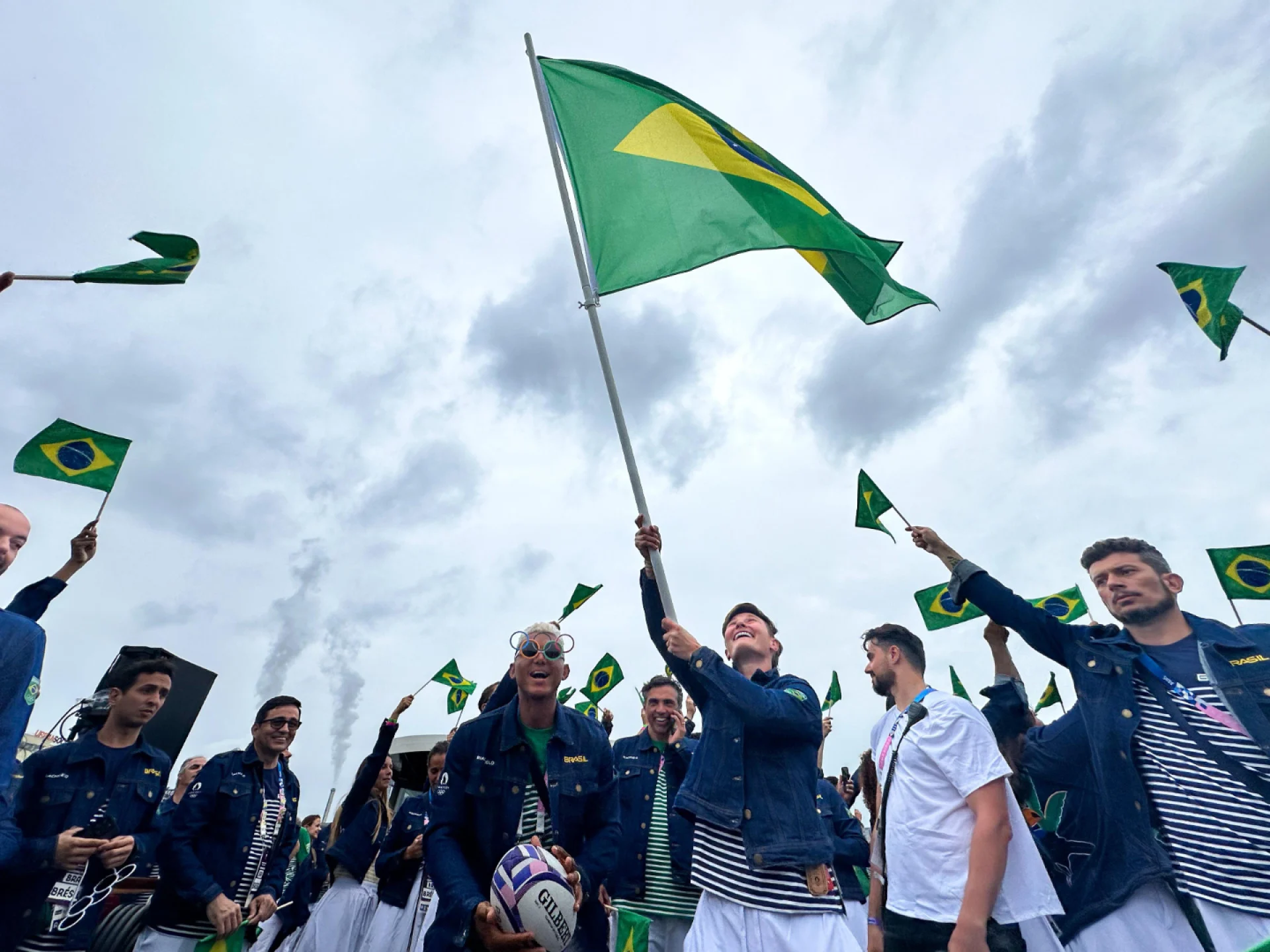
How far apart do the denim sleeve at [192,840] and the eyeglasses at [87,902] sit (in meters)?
0.42

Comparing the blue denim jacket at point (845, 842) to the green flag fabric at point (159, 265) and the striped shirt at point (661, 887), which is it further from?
the green flag fabric at point (159, 265)

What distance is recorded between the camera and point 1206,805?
381 centimetres

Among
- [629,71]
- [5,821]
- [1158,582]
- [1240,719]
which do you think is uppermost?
[629,71]

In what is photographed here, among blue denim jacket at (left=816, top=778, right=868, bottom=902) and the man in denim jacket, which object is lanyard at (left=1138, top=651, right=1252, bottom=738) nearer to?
the man in denim jacket

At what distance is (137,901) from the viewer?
22.6ft

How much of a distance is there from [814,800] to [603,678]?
411 inches

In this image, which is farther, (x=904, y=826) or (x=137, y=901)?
(x=137, y=901)

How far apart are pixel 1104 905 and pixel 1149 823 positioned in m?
0.51

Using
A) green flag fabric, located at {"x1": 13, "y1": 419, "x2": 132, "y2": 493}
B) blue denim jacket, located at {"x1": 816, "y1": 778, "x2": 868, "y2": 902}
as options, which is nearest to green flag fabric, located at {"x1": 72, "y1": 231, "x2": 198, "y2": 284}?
green flag fabric, located at {"x1": 13, "y1": 419, "x2": 132, "y2": 493}

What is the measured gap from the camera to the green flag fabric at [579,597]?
1259cm

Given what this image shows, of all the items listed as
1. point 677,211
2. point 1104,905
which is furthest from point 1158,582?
point 677,211

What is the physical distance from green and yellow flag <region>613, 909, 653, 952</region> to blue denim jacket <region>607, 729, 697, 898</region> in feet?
2.95

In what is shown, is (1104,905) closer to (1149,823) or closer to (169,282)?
(1149,823)

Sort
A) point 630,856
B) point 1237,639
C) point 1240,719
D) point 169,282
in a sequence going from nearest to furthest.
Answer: point 1240,719, point 1237,639, point 169,282, point 630,856
